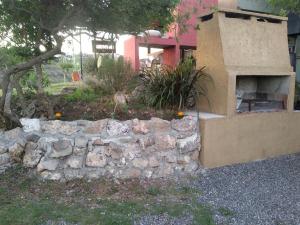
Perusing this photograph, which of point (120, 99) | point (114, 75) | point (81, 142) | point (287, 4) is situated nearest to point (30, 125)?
point (81, 142)

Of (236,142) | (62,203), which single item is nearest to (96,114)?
(62,203)

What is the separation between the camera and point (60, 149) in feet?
14.6

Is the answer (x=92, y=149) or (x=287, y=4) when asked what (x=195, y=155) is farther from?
(x=287, y=4)

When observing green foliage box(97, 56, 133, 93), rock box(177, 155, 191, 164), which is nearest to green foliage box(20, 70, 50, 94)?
green foliage box(97, 56, 133, 93)

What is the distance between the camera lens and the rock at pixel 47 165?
4445mm

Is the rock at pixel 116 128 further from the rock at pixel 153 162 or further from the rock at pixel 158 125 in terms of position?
the rock at pixel 153 162

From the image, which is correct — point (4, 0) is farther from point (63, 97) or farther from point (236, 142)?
point (236, 142)

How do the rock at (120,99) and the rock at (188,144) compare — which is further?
the rock at (120,99)

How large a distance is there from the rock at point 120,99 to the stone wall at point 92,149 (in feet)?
1.81

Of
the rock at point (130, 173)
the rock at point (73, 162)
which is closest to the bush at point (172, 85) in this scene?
the rock at point (130, 173)

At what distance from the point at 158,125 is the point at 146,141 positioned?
34 cm

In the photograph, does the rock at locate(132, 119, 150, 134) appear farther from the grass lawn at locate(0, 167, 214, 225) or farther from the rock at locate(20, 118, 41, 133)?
the rock at locate(20, 118, 41, 133)

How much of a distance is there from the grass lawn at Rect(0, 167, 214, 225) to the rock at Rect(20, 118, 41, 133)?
60 centimetres

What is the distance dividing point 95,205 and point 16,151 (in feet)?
5.24
